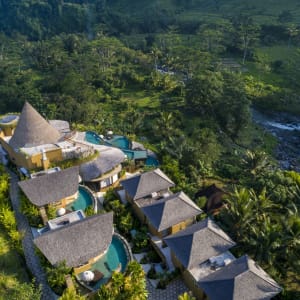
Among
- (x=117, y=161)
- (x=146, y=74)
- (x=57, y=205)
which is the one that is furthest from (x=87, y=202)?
(x=146, y=74)

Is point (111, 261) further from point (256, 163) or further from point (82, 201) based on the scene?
point (256, 163)

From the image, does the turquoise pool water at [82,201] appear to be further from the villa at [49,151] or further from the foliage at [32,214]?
the foliage at [32,214]

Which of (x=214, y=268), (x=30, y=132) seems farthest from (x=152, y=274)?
(x=30, y=132)

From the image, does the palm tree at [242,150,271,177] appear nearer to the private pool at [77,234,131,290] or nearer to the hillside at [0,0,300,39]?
the private pool at [77,234,131,290]

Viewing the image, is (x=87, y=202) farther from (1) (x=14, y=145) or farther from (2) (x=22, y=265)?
(1) (x=14, y=145)

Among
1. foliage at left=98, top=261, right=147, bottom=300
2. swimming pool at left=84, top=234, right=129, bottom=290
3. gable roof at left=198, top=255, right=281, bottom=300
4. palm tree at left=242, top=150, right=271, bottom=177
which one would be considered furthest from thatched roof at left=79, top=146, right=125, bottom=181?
gable roof at left=198, top=255, right=281, bottom=300

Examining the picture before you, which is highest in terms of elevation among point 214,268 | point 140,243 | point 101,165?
point 101,165
